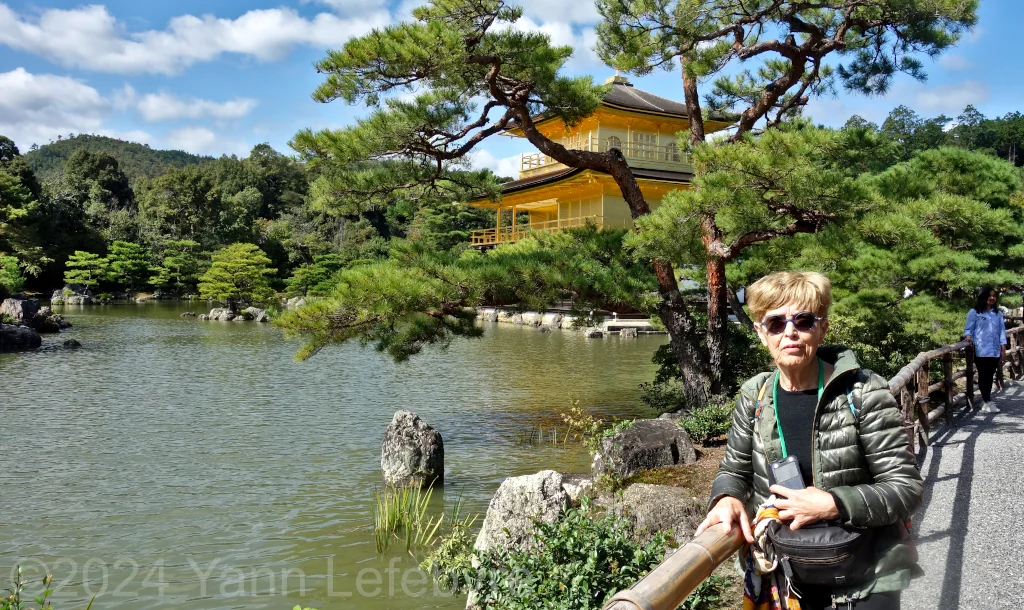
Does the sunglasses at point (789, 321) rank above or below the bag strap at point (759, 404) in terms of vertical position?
above

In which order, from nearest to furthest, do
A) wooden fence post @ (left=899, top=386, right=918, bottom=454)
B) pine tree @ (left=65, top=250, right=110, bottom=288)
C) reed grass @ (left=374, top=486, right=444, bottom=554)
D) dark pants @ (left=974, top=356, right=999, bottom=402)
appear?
wooden fence post @ (left=899, top=386, right=918, bottom=454)
reed grass @ (left=374, top=486, right=444, bottom=554)
dark pants @ (left=974, top=356, right=999, bottom=402)
pine tree @ (left=65, top=250, right=110, bottom=288)

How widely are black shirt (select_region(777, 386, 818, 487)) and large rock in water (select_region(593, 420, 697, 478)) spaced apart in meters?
3.67

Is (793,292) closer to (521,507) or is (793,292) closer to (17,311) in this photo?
(521,507)

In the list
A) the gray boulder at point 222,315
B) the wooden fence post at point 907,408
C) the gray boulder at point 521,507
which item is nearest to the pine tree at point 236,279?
the gray boulder at point 222,315

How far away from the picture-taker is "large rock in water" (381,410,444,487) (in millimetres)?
5629

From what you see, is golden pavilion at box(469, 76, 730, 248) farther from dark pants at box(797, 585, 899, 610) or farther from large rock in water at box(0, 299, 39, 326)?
dark pants at box(797, 585, 899, 610)

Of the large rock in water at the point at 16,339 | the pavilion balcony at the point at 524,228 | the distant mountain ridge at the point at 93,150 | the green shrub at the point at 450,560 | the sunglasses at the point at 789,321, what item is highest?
the distant mountain ridge at the point at 93,150

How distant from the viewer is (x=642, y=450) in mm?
5211

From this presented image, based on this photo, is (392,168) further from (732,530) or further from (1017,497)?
(732,530)

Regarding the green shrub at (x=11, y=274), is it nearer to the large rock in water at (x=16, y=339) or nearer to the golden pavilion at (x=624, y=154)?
the large rock in water at (x=16, y=339)

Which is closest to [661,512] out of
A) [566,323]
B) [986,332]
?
[986,332]

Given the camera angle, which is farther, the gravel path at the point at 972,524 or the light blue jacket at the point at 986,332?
the light blue jacket at the point at 986,332

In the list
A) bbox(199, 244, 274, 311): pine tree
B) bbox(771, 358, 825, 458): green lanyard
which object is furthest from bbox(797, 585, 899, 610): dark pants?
bbox(199, 244, 274, 311): pine tree

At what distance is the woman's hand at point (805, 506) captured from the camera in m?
1.36
